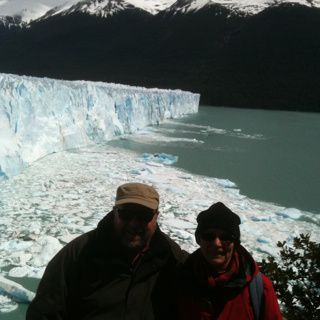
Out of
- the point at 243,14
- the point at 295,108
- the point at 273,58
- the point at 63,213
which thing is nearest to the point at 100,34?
the point at 243,14

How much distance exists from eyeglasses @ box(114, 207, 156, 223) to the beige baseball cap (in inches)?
0.9

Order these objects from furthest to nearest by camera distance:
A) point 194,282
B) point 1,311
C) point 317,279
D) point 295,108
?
point 295,108 → point 1,311 → point 317,279 → point 194,282

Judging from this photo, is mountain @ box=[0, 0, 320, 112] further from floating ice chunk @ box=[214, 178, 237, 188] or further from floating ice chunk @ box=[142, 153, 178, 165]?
floating ice chunk @ box=[214, 178, 237, 188]

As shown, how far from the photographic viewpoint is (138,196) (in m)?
1.58

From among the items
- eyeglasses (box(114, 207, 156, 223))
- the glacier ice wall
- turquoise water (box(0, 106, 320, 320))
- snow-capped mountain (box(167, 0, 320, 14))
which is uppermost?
snow-capped mountain (box(167, 0, 320, 14))

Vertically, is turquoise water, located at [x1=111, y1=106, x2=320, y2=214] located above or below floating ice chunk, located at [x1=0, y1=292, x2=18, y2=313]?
below

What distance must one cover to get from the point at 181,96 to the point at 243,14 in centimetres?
4865

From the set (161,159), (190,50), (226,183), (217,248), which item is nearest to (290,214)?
(226,183)

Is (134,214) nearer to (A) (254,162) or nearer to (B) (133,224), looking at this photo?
(B) (133,224)

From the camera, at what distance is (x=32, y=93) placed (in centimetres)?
968

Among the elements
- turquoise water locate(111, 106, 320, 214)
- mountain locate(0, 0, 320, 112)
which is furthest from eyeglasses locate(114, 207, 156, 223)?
mountain locate(0, 0, 320, 112)

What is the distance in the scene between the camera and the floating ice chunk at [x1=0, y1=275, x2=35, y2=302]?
3385 mm

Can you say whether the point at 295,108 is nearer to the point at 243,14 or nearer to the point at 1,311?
the point at 243,14

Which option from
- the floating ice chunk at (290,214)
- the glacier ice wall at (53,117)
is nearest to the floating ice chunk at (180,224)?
the floating ice chunk at (290,214)
